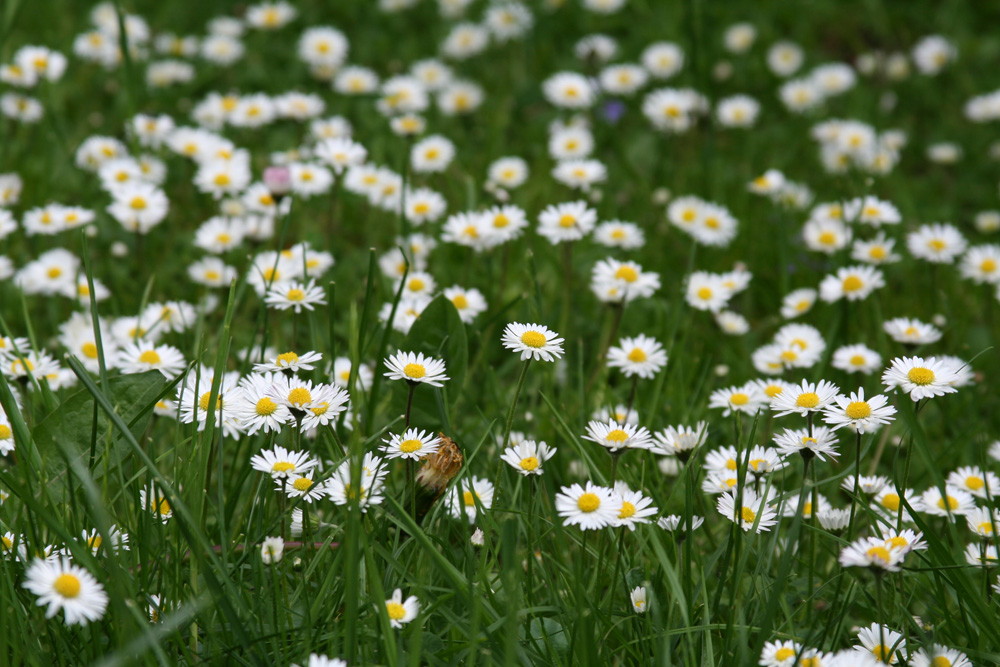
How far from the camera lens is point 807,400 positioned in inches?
67.5

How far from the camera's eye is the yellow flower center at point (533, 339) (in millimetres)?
1728

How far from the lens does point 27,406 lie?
6.69 ft

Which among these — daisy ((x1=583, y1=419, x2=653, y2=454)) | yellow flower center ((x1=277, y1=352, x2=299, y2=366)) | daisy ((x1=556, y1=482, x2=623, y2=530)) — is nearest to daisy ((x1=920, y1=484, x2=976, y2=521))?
daisy ((x1=583, y1=419, x2=653, y2=454))

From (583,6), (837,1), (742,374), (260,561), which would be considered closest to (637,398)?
(742,374)

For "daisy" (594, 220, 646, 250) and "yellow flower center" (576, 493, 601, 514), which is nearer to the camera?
"yellow flower center" (576, 493, 601, 514)

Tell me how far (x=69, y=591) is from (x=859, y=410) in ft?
4.19

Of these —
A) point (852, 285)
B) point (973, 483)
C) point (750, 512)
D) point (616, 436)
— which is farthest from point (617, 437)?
point (852, 285)

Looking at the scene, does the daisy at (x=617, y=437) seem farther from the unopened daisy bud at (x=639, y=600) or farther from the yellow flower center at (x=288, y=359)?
the yellow flower center at (x=288, y=359)

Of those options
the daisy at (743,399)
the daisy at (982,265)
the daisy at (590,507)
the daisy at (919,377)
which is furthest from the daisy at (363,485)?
the daisy at (982,265)

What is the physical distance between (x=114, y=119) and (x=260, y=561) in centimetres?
307

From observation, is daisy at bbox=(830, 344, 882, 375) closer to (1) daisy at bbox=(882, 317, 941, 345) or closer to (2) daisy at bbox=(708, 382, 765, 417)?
(1) daisy at bbox=(882, 317, 941, 345)

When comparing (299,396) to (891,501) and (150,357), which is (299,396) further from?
(891,501)

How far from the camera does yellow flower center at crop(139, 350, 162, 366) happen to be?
6.99ft

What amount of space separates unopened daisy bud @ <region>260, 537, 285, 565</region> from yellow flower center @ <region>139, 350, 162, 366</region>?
73 centimetres
